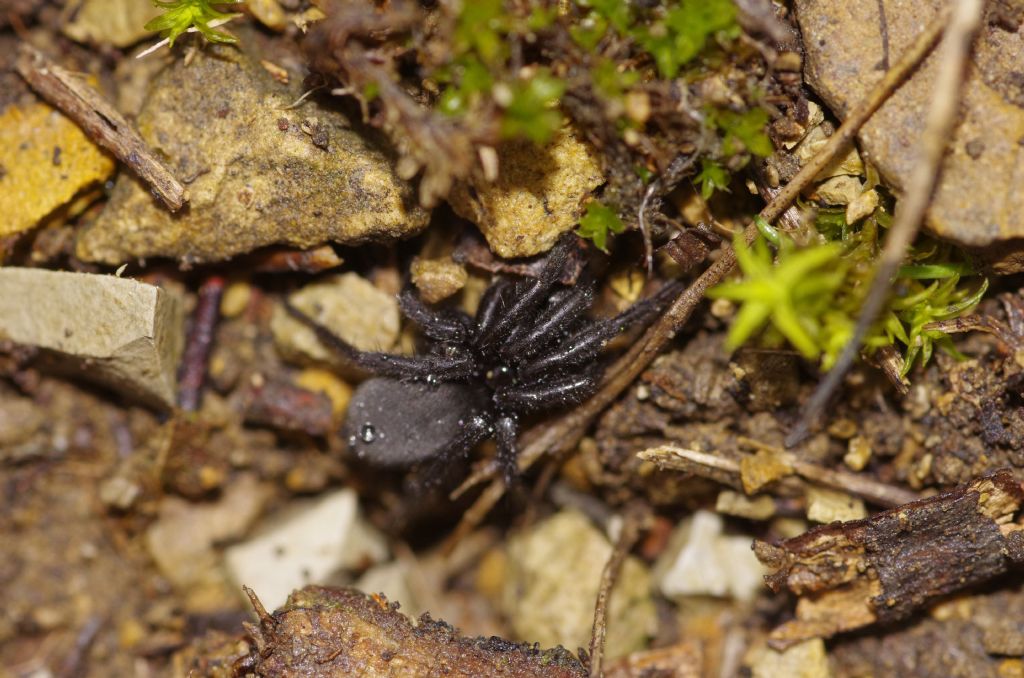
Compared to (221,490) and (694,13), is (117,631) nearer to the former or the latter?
(221,490)

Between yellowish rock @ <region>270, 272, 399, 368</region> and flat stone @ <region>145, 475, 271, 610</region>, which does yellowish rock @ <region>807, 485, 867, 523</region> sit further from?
flat stone @ <region>145, 475, 271, 610</region>

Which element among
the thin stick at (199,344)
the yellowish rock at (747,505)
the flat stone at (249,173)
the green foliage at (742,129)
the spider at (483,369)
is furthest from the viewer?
the thin stick at (199,344)

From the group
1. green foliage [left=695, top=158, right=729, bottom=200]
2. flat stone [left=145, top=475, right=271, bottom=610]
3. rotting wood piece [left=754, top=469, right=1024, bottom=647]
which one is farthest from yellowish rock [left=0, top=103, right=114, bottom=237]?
rotting wood piece [left=754, top=469, right=1024, bottom=647]

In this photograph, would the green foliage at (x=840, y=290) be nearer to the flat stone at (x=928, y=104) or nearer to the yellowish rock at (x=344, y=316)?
the flat stone at (x=928, y=104)

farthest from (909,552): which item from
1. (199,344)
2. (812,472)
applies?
(199,344)

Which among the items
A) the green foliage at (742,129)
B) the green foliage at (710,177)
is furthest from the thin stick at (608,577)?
the green foliage at (742,129)

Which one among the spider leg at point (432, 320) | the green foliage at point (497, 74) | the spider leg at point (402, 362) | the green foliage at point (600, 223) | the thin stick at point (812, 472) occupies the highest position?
the green foliage at point (497, 74)

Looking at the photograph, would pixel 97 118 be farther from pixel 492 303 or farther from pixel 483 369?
pixel 483 369
